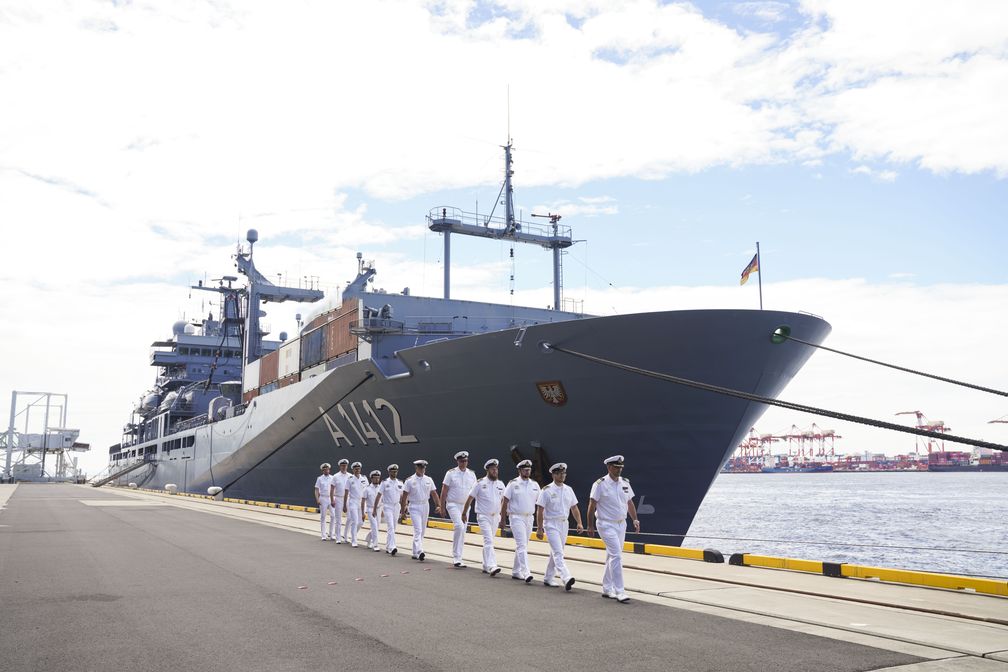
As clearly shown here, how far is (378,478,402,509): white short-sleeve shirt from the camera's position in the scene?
44.7ft

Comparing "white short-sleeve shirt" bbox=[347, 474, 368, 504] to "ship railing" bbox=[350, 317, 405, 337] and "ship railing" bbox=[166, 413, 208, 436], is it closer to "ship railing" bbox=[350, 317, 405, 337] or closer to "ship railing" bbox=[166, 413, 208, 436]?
"ship railing" bbox=[350, 317, 405, 337]

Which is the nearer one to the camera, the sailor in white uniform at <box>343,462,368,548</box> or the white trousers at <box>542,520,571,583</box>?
the white trousers at <box>542,520,571,583</box>

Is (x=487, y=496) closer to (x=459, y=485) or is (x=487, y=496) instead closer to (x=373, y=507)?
(x=459, y=485)

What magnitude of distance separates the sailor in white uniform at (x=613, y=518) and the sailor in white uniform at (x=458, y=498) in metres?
3.07

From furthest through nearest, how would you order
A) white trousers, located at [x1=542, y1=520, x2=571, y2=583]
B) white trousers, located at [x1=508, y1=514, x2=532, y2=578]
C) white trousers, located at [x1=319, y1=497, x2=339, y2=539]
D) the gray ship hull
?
1. white trousers, located at [x1=319, y1=497, x2=339, y2=539]
2. the gray ship hull
3. white trousers, located at [x1=508, y1=514, x2=532, y2=578]
4. white trousers, located at [x1=542, y1=520, x2=571, y2=583]

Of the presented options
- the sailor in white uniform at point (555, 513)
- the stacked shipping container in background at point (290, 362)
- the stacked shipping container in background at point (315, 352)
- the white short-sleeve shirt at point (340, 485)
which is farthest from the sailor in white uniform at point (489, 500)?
the stacked shipping container in background at point (290, 362)

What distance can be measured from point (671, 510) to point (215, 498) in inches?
973

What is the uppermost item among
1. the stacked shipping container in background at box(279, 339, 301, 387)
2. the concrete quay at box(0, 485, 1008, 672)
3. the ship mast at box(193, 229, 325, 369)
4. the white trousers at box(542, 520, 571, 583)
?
the ship mast at box(193, 229, 325, 369)

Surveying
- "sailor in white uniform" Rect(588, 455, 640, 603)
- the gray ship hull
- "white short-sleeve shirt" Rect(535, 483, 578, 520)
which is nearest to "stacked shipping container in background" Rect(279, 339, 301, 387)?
the gray ship hull

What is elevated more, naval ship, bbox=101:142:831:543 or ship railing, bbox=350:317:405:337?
ship railing, bbox=350:317:405:337

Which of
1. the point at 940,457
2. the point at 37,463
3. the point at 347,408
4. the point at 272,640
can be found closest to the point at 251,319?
the point at 347,408

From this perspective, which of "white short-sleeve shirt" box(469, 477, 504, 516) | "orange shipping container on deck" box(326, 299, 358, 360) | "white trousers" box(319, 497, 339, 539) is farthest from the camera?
"orange shipping container on deck" box(326, 299, 358, 360)

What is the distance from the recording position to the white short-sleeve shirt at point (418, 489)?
12.5 meters

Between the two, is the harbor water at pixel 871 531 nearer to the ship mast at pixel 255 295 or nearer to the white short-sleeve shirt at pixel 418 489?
the white short-sleeve shirt at pixel 418 489
